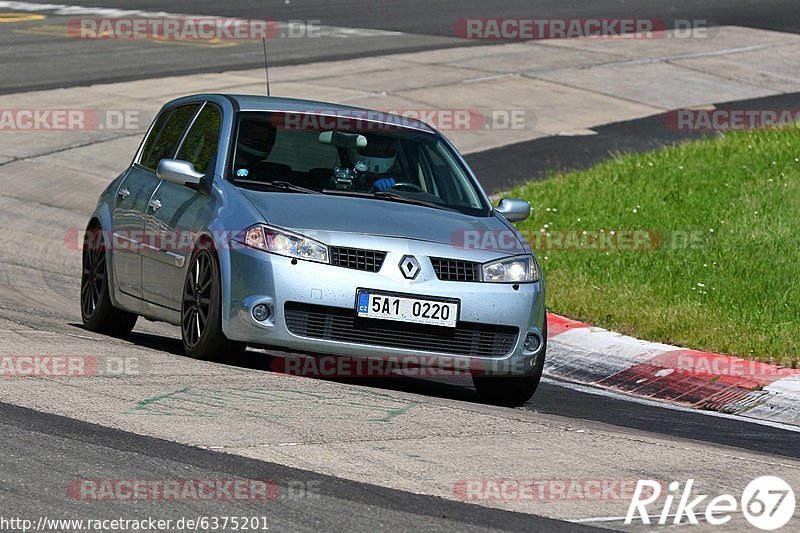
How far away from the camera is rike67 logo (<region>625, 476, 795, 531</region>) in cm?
574

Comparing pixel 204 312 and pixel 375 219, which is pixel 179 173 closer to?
pixel 204 312

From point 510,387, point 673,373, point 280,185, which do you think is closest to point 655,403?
point 673,373

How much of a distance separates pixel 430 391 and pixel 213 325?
1.56m

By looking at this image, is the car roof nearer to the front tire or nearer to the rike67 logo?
the front tire

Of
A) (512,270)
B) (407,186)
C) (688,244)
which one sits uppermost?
(407,186)

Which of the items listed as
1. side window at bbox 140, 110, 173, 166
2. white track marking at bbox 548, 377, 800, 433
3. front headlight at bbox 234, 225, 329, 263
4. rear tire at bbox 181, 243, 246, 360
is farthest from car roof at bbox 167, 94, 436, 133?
white track marking at bbox 548, 377, 800, 433

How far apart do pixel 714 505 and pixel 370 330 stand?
2673 mm

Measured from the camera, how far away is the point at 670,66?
26625mm

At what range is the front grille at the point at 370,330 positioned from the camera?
8.15 m

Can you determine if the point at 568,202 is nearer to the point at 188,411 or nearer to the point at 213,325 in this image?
the point at 213,325

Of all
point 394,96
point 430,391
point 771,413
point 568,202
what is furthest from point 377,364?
point 394,96

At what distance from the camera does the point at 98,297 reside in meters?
10.2

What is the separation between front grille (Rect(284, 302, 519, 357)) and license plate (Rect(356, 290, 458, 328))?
0.04 metres

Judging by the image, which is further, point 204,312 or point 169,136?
point 169,136
